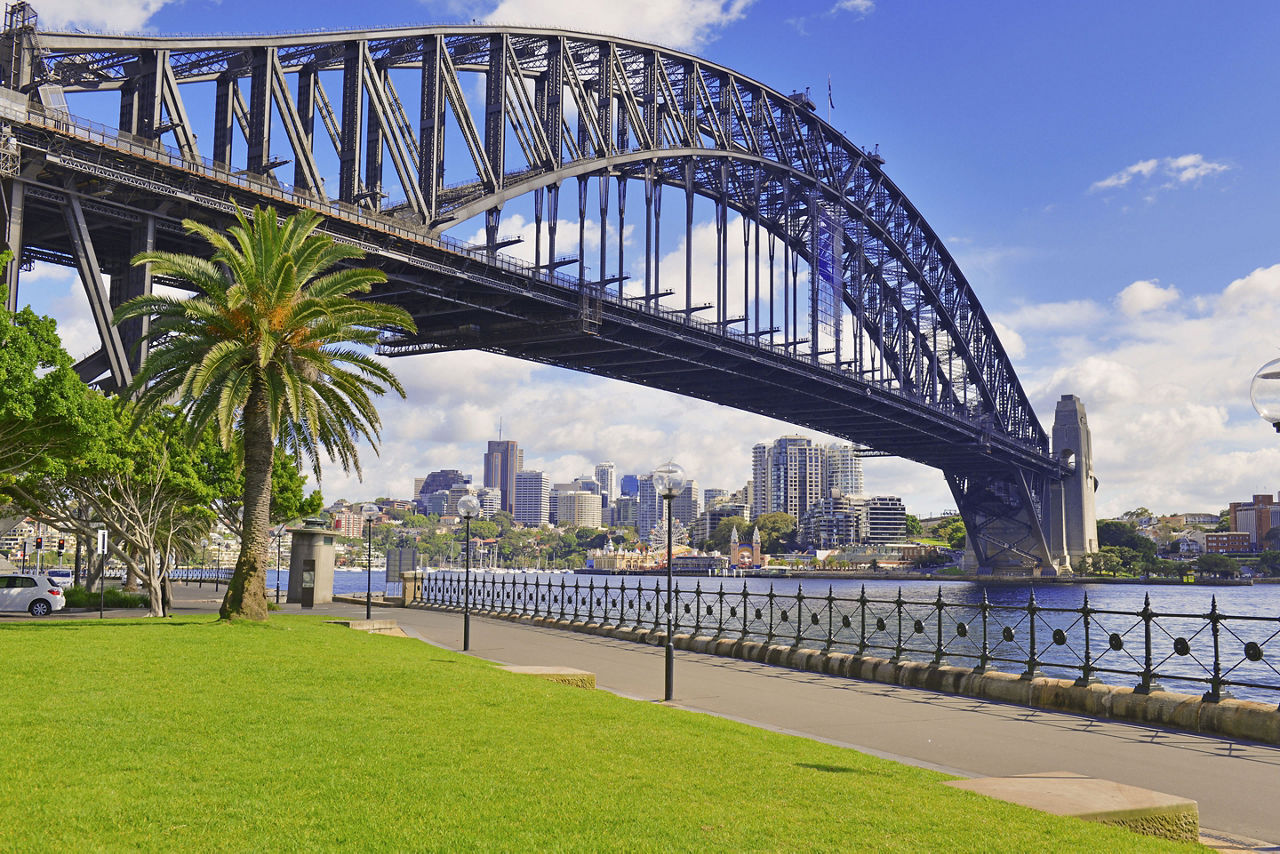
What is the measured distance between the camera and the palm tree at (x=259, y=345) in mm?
23234

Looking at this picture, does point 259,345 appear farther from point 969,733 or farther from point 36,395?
point 969,733

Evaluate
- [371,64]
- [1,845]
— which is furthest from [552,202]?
[1,845]

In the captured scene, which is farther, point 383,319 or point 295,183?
point 295,183

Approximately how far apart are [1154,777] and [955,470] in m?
108

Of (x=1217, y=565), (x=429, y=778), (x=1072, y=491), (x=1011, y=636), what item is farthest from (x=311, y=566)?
(x=1217, y=565)

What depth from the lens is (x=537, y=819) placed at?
7059mm

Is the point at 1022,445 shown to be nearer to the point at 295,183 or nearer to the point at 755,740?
the point at 295,183

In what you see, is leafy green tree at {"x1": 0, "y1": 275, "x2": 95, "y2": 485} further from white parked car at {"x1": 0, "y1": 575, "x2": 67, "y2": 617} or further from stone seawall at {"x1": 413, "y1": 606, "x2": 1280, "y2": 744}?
stone seawall at {"x1": 413, "y1": 606, "x2": 1280, "y2": 744}

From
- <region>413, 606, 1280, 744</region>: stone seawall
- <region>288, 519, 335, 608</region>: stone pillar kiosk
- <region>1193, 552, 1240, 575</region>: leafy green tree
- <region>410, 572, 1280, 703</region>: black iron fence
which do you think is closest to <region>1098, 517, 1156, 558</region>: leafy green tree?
<region>1193, 552, 1240, 575</region>: leafy green tree

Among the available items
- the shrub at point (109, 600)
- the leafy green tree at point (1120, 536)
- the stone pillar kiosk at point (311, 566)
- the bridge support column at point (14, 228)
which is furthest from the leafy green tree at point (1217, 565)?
the bridge support column at point (14, 228)

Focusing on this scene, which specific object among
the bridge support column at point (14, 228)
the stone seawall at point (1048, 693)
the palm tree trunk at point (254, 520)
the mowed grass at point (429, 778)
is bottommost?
the stone seawall at point (1048, 693)

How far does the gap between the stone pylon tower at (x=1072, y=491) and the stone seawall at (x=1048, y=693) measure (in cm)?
11611

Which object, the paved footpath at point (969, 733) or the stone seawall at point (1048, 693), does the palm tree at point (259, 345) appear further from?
the stone seawall at point (1048, 693)

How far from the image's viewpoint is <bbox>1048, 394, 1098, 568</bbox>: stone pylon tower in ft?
424
